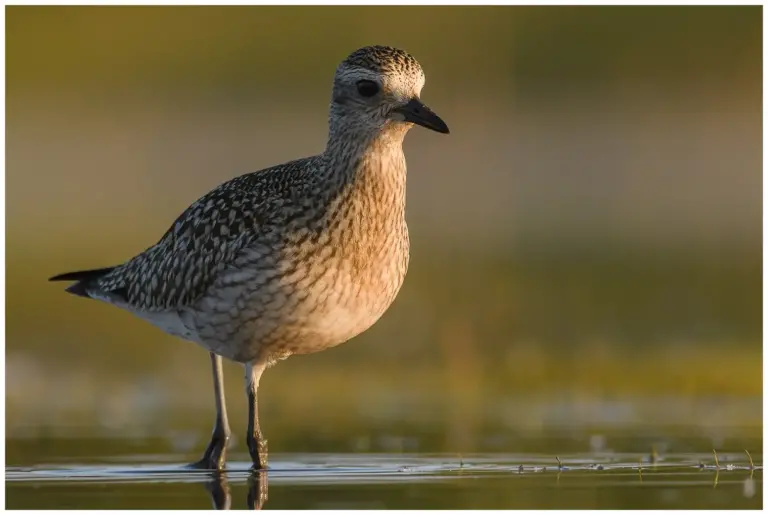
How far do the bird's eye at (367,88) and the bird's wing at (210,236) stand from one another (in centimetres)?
61

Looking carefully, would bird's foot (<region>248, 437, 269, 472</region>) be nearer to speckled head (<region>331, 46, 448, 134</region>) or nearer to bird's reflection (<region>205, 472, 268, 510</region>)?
bird's reflection (<region>205, 472, 268, 510</region>)

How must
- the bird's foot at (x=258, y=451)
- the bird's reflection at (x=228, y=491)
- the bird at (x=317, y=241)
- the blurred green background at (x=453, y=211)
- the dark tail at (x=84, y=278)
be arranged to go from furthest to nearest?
1. the blurred green background at (x=453, y=211)
2. the dark tail at (x=84, y=278)
3. the bird's foot at (x=258, y=451)
4. the bird at (x=317, y=241)
5. the bird's reflection at (x=228, y=491)

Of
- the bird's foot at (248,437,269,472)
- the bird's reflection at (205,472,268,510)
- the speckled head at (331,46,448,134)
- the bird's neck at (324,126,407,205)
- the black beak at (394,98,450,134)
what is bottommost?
the bird's reflection at (205,472,268,510)

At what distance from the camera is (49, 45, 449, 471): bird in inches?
398

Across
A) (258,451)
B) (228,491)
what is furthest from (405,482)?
(258,451)

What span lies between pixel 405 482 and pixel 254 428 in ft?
4.55

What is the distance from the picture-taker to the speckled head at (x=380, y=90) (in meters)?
10.1

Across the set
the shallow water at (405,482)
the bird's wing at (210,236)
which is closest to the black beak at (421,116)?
the bird's wing at (210,236)

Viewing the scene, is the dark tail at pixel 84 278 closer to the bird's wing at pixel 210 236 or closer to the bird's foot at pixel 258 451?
the bird's wing at pixel 210 236

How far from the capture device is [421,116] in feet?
32.6

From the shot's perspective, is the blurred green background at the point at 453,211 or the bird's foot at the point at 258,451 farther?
the blurred green background at the point at 453,211

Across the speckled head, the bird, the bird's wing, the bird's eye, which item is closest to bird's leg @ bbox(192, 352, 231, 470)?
the bird

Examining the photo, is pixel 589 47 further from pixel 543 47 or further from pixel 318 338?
pixel 318 338

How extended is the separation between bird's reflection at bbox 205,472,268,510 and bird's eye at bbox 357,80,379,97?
2.27m
